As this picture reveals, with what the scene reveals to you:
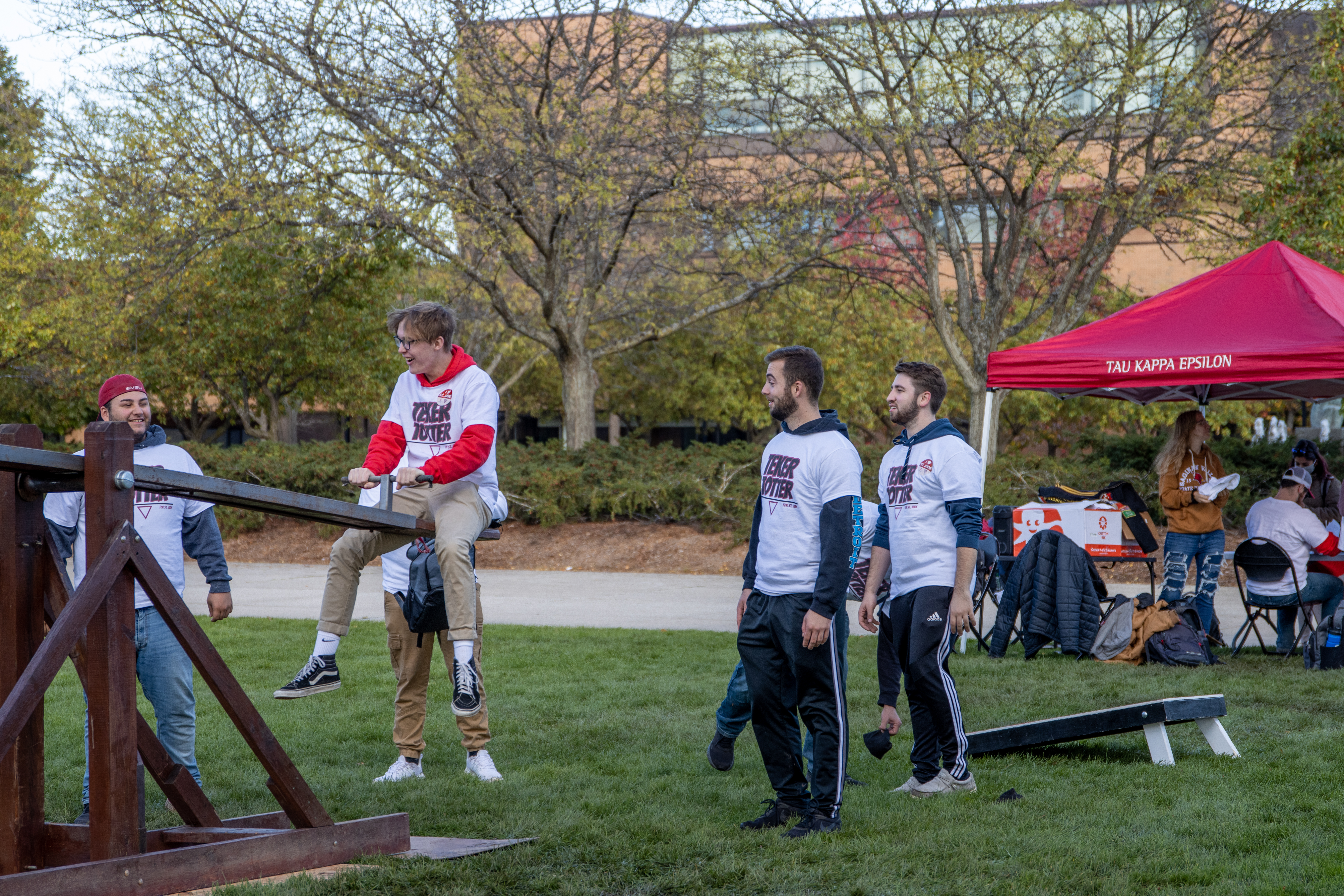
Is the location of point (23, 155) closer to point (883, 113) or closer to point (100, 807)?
point (883, 113)

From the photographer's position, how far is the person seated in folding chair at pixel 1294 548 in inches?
371

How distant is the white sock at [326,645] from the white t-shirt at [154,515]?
635 millimetres

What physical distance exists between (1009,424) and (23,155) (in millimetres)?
23014

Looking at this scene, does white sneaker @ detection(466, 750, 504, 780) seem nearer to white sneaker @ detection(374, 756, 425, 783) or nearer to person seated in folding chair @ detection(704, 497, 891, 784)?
white sneaker @ detection(374, 756, 425, 783)

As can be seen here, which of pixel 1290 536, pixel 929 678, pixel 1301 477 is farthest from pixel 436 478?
pixel 1301 477

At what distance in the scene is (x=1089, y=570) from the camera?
9.60 m

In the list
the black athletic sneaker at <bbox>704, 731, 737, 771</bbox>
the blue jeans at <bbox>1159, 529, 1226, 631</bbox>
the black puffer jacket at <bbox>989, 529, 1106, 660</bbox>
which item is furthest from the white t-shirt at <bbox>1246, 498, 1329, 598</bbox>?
the black athletic sneaker at <bbox>704, 731, 737, 771</bbox>

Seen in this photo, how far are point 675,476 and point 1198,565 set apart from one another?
29.6ft

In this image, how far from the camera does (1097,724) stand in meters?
6.06

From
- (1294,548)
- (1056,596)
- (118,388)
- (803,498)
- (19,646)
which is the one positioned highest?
(118,388)

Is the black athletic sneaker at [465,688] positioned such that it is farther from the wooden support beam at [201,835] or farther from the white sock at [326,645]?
the wooden support beam at [201,835]

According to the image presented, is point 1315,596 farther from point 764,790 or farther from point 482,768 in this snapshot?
point 482,768

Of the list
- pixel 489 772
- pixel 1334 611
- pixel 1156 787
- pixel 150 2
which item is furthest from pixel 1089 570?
pixel 150 2

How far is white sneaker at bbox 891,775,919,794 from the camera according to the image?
5.71 m
